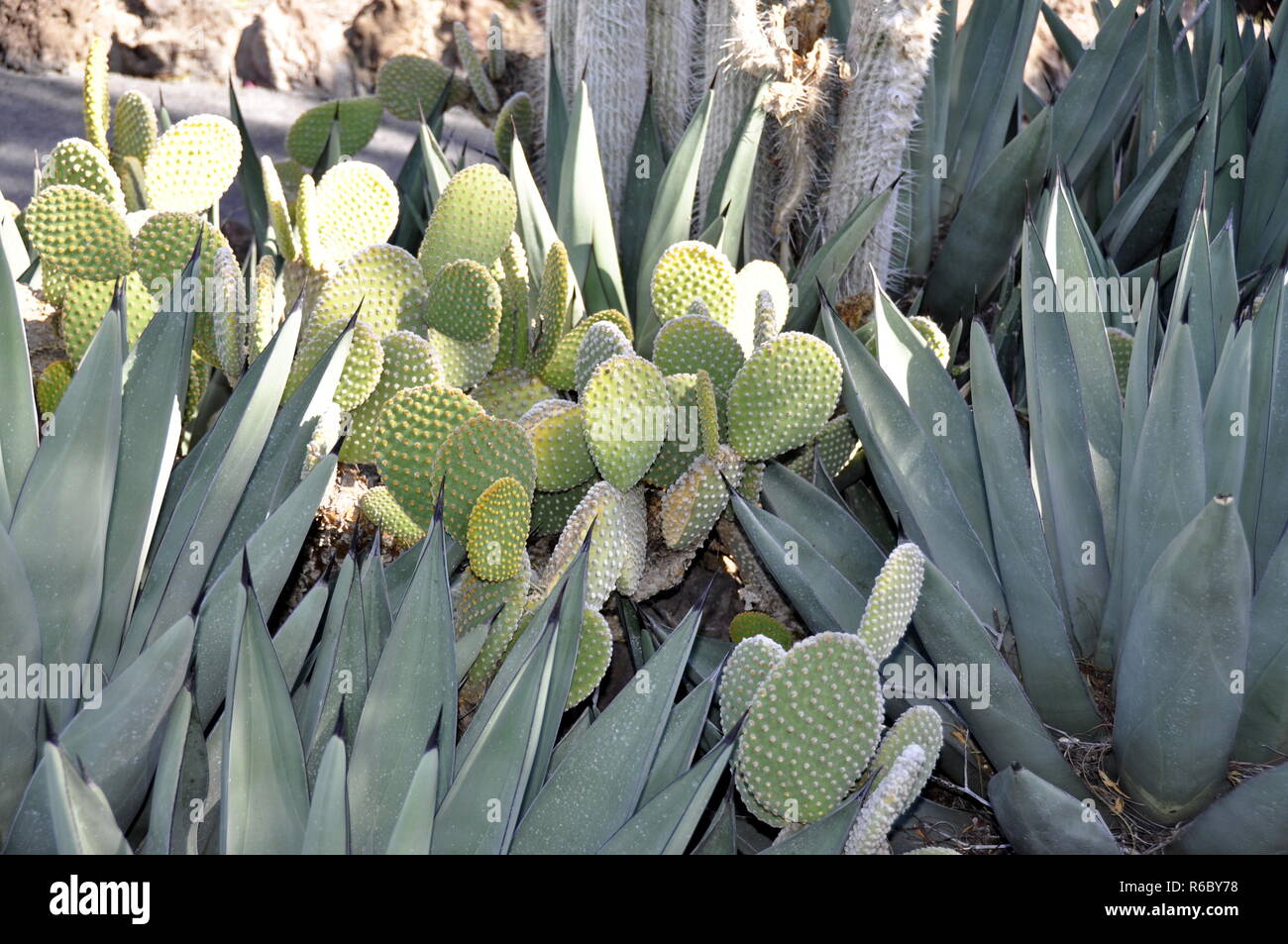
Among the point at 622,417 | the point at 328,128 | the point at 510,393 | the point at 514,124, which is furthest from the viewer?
the point at 514,124

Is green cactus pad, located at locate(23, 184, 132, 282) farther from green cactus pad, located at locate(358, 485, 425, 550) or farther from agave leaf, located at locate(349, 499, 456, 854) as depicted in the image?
agave leaf, located at locate(349, 499, 456, 854)

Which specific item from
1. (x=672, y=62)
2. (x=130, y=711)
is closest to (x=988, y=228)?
(x=672, y=62)

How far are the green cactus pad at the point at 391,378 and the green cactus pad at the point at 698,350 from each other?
0.45 m

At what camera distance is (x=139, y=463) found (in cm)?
174

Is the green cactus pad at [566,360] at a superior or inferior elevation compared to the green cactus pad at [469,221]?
inferior

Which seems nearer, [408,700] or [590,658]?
[408,700]

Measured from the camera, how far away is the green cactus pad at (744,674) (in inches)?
65.3

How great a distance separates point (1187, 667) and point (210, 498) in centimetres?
147

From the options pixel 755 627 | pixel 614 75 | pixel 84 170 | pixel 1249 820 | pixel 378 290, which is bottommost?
pixel 755 627

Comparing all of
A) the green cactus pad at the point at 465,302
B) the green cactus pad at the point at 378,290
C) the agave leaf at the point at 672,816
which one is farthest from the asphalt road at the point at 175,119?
the agave leaf at the point at 672,816

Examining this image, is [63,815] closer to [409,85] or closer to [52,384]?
[52,384]

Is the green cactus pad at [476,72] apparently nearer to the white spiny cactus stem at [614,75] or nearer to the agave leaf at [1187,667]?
the white spiny cactus stem at [614,75]
